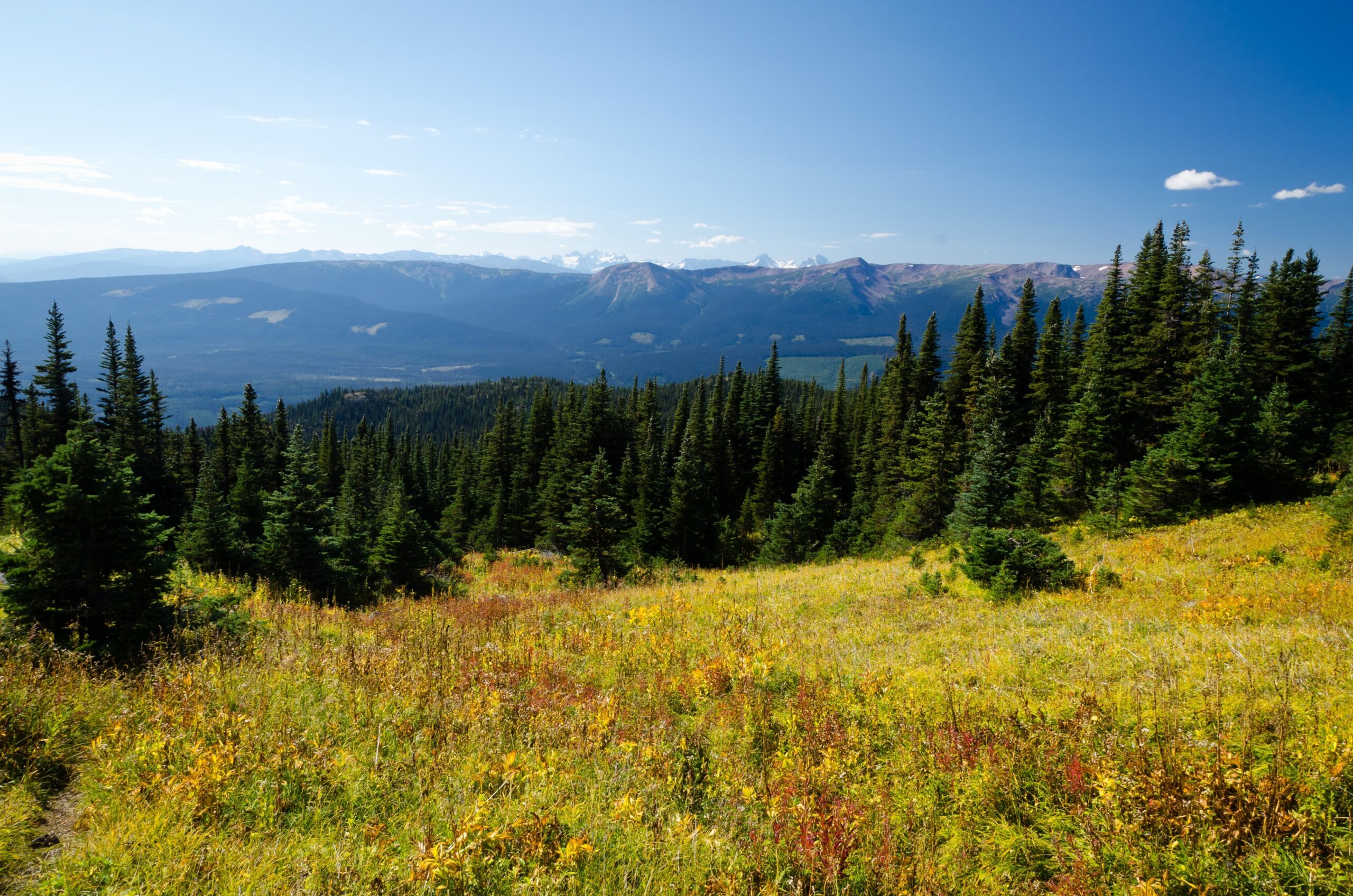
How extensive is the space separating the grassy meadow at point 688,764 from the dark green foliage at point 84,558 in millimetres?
1159

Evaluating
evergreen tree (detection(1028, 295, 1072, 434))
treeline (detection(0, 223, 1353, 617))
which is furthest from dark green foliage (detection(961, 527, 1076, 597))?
evergreen tree (detection(1028, 295, 1072, 434))

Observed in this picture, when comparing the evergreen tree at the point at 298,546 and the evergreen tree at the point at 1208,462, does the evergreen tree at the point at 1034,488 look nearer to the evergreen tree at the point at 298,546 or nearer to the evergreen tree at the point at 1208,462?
the evergreen tree at the point at 1208,462

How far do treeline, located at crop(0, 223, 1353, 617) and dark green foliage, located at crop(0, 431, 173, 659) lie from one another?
1.24ft

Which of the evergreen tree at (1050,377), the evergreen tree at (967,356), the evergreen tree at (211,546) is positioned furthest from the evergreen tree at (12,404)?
the evergreen tree at (1050,377)

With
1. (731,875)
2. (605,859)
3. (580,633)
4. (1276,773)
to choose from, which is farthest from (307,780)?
(1276,773)

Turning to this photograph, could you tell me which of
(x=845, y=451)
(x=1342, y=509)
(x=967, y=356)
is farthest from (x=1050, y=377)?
(x=1342, y=509)

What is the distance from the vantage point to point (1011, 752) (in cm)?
500

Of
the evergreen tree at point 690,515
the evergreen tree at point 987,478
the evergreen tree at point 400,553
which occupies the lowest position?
the evergreen tree at point 690,515

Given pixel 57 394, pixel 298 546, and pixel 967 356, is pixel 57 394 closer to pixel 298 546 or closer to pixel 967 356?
pixel 298 546

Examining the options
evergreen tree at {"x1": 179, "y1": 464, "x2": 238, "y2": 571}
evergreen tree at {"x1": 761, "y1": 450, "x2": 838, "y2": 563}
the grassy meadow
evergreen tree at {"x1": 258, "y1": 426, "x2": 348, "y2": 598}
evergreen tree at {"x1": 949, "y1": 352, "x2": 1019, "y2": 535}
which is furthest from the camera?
evergreen tree at {"x1": 761, "y1": 450, "x2": 838, "y2": 563}

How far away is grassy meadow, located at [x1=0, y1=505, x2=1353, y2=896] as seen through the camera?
3656 mm

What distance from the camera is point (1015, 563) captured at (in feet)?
43.1

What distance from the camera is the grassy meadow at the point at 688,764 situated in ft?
12.0

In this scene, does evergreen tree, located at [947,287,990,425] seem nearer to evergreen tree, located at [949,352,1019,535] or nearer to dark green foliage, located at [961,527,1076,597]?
evergreen tree, located at [949,352,1019,535]
